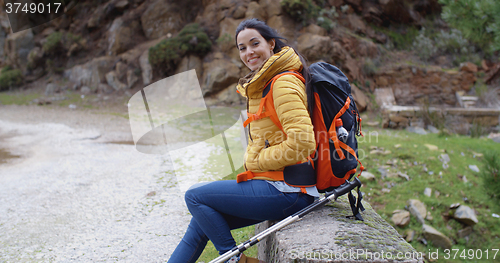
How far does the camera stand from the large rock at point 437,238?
402cm

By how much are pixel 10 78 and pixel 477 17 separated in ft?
60.9

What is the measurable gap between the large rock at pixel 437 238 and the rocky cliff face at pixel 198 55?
7.63 meters

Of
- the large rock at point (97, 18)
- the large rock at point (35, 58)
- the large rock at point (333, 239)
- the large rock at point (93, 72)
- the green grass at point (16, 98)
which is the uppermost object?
the large rock at point (97, 18)

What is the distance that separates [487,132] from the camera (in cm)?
895

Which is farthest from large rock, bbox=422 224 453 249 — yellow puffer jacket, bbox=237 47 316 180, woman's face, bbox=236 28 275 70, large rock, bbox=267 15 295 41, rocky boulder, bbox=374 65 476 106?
rocky boulder, bbox=374 65 476 106

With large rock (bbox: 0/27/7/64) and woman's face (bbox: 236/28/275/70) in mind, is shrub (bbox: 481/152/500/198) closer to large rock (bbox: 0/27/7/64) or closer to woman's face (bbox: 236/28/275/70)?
woman's face (bbox: 236/28/275/70)

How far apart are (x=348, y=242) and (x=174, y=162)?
4.22m

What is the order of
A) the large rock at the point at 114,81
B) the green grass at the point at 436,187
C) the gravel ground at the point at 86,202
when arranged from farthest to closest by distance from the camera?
the large rock at the point at 114,81
the green grass at the point at 436,187
the gravel ground at the point at 86,202

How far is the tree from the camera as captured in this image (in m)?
3.69

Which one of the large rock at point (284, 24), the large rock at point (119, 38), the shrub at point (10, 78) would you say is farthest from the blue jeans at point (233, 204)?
the shrub at point (10, 78)

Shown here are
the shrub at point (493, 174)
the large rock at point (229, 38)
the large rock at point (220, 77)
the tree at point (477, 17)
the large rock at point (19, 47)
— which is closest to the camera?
the tree at point (477, 17)

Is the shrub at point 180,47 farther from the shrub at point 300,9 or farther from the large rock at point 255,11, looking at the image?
the shrub at point 300,9

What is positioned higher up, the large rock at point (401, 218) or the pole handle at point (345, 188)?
the pole handle at point (345, 188)

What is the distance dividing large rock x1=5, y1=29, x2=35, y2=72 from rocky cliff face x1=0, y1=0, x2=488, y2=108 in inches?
1.8
